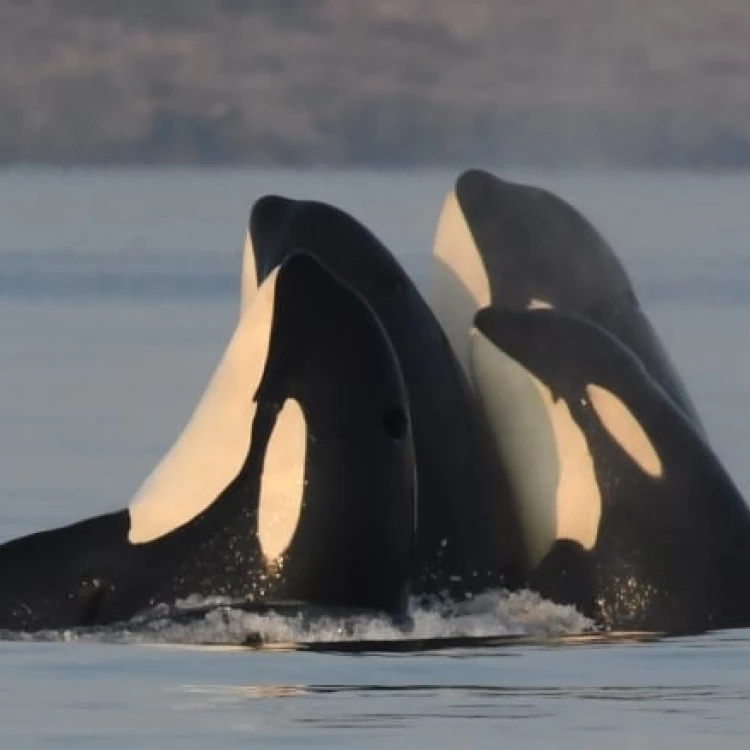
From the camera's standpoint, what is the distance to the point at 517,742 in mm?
12320

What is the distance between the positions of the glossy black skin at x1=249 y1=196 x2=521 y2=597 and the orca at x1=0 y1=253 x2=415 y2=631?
0.55 metres

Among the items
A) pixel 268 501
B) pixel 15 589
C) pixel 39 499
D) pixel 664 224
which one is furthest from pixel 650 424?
pixel 664 224

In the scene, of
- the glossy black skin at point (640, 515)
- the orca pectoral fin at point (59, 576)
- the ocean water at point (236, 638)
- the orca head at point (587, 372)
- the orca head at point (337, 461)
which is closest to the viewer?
the ocean water at point (236, 638)

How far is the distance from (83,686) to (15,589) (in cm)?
107

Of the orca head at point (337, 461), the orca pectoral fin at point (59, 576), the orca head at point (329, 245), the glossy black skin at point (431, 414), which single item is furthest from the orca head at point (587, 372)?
the orca pectoral fin at point (59, 576)

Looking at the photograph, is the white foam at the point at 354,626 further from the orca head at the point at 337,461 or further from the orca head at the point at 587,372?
the orca head at the point at 587,372

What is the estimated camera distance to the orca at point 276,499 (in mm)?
14023

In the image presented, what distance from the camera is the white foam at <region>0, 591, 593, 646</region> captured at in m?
14.0

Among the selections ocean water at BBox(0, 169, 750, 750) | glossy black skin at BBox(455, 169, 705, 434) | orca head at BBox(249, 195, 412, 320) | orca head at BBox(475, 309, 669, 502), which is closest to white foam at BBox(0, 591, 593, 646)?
ocean water at BBox(0, 169, 750, 750)

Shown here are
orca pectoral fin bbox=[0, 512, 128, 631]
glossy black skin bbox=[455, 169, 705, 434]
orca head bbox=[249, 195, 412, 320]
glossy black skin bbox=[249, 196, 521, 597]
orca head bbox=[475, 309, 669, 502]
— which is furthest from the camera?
glossy black skin bbox=[455, 169, 705, 434]

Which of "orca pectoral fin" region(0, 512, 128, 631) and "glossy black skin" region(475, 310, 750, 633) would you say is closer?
"orca pectoral fin" region(0, 512, 128, 631)

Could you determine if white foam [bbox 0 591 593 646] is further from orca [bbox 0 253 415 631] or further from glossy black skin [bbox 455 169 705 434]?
glossy black skin [bbox 455 169 705 434]

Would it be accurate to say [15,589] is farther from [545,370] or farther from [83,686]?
[545,370]

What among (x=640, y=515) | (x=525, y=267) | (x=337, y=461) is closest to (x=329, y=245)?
(x=525, y=267)
